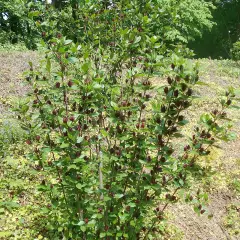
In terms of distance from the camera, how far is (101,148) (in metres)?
2.77

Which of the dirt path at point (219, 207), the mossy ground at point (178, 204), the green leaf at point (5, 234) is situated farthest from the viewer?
the dirt path at point (219, 207)

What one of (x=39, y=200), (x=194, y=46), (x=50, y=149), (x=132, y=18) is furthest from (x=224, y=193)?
(x=194, y=46)

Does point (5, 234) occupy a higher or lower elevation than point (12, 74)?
lower

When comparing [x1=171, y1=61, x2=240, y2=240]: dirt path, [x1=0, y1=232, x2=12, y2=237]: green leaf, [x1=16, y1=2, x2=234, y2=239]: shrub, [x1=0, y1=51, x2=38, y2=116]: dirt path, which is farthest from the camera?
[x1=0, y1=51, x2=38, y2=116]: dirt path

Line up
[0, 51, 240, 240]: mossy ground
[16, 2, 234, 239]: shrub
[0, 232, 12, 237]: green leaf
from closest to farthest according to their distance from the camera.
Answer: [16, 2, 234, 239]: shrub < [0, 232, 12, 237]: green leaf < [0, 51, 240, 240]: mossy ground

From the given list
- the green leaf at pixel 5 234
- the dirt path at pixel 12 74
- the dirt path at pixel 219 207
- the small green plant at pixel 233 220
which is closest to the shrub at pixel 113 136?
the green leaf at pixel 5 234

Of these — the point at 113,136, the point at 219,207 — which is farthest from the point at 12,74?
the point at 113,136

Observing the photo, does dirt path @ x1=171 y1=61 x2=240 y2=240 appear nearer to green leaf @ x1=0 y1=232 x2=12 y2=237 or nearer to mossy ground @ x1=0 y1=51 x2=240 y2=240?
mossy ground @ x1=0 y1=51 x2=240 y2=240

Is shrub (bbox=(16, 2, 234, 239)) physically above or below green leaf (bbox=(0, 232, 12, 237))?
above

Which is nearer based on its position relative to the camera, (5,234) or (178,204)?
(5,234)

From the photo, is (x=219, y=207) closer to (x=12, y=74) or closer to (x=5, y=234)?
(x=5, y=234)

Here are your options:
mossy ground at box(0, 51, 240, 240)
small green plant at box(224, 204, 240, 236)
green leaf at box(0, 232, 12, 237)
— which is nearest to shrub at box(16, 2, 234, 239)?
mossy ground at box(0, 51, 240, 240)

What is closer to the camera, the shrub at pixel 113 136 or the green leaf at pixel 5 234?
the shrub at pixel 113 136

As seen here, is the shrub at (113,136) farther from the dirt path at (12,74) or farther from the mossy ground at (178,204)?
the dirt path at (12,74)
